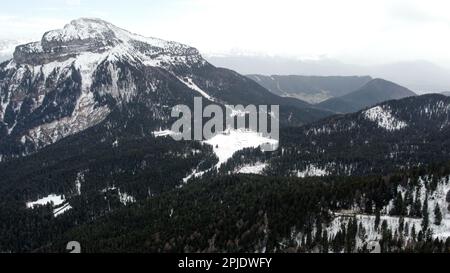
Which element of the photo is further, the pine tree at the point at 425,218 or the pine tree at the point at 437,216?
the pine tree at the point at 437,216

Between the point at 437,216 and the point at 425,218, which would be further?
the point at 425,218

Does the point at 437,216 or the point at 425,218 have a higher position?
the point at 437,216

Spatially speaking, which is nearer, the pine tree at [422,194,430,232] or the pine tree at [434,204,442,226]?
the pine tree at [422,194,430,232]
